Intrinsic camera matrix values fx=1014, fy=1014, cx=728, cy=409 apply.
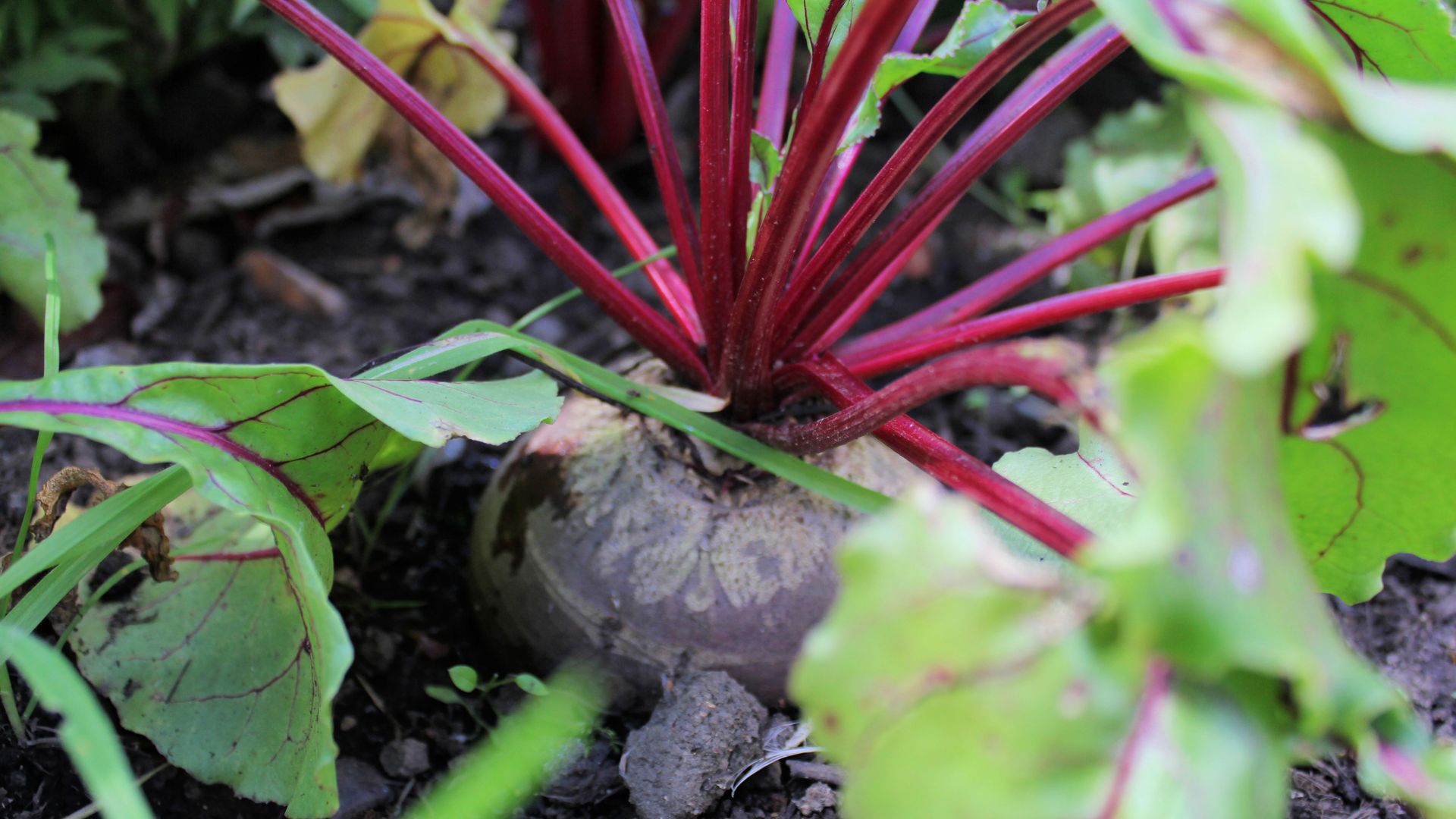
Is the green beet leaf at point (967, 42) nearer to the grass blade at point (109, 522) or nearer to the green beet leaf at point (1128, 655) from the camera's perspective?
the green beet leaf at point (1128, 655)

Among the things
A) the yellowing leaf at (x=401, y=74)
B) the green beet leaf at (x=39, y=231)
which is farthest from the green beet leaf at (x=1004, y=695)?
the green beet leaf at (x=39, y=231)

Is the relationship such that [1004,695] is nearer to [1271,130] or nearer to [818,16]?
[1271,130]

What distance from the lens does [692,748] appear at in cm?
97

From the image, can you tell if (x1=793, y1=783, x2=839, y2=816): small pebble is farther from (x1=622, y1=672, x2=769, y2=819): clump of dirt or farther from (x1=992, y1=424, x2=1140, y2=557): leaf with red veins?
(x1=992, y1=424, x2=1140, y2=557): leaf with red veins

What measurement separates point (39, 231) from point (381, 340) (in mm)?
502

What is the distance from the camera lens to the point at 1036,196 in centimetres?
196

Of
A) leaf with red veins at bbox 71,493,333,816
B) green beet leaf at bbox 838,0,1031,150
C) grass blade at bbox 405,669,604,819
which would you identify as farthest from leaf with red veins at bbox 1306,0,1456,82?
leaf with red veins at bbox 71,493,333,816

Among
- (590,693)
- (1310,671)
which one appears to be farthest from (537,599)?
(1310,671)

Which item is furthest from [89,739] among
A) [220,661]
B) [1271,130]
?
[1271,130]

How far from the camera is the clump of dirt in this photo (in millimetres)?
965

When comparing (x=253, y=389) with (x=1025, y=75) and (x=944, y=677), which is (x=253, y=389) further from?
(x=1025, y=75)

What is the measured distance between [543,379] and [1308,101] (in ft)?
2.26

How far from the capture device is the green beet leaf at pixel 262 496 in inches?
30.2

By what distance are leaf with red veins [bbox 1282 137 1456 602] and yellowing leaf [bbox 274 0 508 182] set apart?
1.10 m
